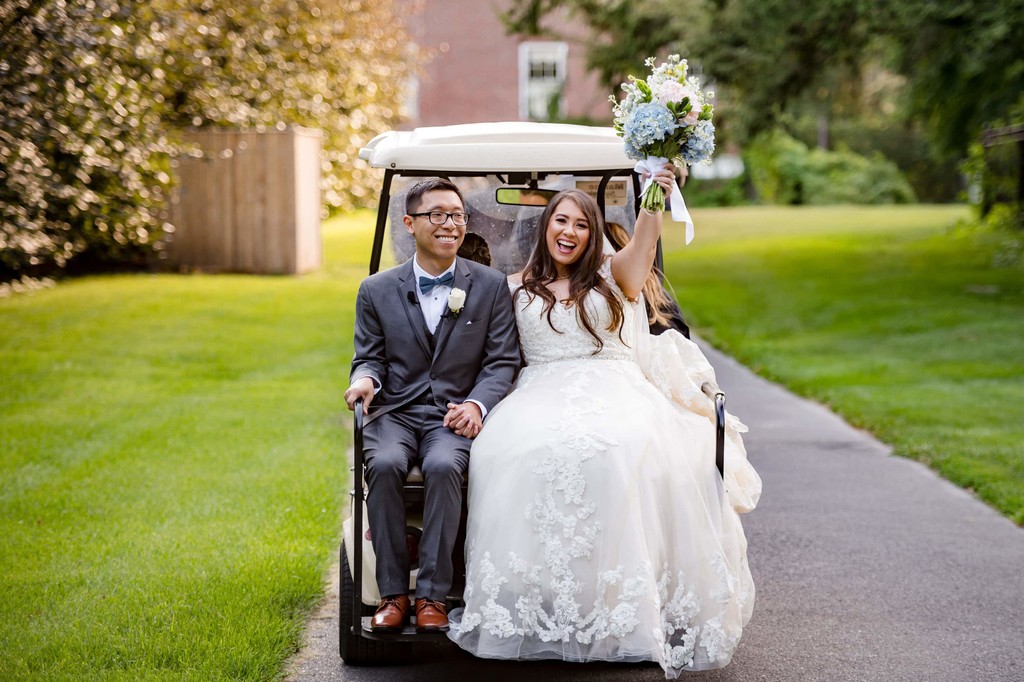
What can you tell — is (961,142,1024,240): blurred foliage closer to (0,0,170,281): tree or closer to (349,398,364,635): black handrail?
(0,0,170,281): tree

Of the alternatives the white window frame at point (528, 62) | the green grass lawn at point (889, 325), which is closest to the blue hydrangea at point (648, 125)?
the green grass lawn at point (889, 325)

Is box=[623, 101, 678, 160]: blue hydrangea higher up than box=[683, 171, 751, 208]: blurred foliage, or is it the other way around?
box=[683, 171, 751, 208]: blurred foliage

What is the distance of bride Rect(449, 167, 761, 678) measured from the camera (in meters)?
3.83

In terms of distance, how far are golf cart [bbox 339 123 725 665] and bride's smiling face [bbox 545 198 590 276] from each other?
37 centimetres

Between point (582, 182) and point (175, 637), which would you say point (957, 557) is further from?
point (175, 637)

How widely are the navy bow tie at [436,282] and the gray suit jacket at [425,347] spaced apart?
0.11 ft

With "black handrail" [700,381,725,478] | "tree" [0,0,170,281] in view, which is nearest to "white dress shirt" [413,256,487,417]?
"black handrail" [700,381,725,478]

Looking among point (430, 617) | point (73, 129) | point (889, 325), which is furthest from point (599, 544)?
point (889, 325)

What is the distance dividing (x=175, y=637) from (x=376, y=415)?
118 centimetres

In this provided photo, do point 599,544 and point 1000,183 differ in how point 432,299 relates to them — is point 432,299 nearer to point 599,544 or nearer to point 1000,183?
→ point 599,544

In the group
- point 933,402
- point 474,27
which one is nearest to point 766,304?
point 933,402

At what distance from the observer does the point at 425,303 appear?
469 centimetres

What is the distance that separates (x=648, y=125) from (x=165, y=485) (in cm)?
404

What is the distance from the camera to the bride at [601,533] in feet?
12.6
